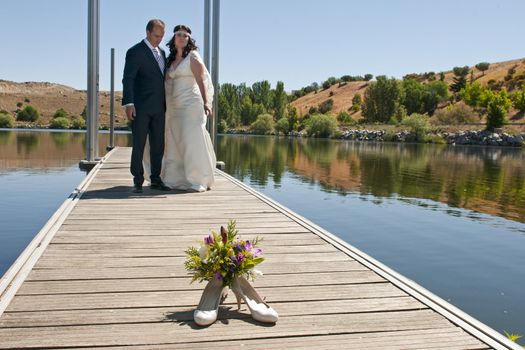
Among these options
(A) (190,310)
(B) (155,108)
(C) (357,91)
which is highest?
(C) (357,91)

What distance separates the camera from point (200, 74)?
7914mm

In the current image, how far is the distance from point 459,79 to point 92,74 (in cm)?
10061

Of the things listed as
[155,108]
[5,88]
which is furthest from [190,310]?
[5,88]

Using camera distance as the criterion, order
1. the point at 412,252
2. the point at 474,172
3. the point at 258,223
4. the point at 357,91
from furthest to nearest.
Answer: the point at 357,91 < the point at 474,172 < the point at 412,252 < the point at 258,223

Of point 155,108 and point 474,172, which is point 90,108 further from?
point 474,172

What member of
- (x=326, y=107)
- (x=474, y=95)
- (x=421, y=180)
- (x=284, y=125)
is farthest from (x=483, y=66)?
(x=421, y=180)

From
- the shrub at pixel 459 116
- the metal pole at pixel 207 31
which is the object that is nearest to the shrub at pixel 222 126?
the shrub at pixel 459 116

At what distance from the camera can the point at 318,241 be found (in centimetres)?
500

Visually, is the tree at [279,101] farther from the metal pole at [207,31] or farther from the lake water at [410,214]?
the metal pole at [207,31]

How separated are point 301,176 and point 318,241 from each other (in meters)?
18.7

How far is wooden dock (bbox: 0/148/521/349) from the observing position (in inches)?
110

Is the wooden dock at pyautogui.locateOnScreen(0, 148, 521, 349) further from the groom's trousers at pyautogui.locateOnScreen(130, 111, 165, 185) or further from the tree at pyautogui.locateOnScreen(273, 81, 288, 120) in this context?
the tree at pyautogui.locateOnScreen(273, 81, 288, 120)

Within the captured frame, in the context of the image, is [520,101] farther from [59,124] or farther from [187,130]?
[59,124]

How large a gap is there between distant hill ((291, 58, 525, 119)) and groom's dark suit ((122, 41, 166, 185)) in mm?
100308
